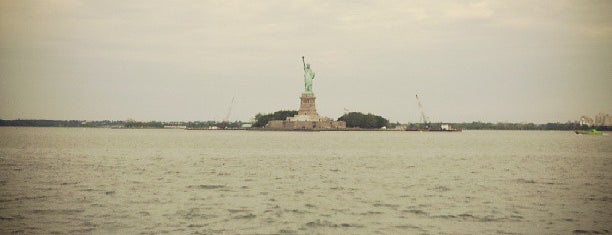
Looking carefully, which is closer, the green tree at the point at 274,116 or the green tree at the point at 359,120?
the green tree at the point at 274,116

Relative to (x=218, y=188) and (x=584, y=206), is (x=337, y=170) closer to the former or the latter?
(x=218, y=188)

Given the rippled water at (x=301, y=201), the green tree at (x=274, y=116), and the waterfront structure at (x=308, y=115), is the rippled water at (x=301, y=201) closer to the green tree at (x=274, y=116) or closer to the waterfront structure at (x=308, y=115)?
the waterfront structure at (x=308, y=115)

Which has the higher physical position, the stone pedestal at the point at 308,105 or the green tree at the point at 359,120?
the stone pedestal at the point at 308,105

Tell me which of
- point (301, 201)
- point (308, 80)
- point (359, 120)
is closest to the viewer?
point (301, 201)

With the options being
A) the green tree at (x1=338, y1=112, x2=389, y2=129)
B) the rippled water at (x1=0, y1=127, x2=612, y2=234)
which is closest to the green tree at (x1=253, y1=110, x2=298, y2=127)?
the green tree at (x1=338, y1=112, x2=389, y2=129)

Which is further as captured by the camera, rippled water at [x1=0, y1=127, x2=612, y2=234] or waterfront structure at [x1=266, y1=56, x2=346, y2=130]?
waterfront structure at [x1=266, y1=56, x2=346, y2=130]

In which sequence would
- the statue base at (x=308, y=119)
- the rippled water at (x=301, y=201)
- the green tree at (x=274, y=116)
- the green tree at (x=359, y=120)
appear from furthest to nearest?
the green tree at (x=359, y=120)
the green tree at (x=274, y=116)
the statue base at (x=308, y=119)
the rippled water at (x=301, y=201)

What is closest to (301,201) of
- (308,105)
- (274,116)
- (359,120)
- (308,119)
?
(308,105)

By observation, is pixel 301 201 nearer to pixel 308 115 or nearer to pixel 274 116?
pixel 308 115

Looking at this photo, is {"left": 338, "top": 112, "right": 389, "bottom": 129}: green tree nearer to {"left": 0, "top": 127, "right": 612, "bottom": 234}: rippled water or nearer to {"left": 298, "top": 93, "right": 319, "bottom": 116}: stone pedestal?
{"left": 298, "top": 93, "right": 319, "bottom": 116}: stone pedestal

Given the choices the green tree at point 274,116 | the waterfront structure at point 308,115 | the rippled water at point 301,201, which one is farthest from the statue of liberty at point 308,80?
the rippled water at point 301,201

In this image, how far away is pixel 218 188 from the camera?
28.9 meters

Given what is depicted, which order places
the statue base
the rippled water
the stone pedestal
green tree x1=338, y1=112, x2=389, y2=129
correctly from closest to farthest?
the rippled water
the stone pedestal
the statue base
green tree x1=338, y1=112, x2=389, y2=129

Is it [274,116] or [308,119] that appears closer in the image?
[308,119]
